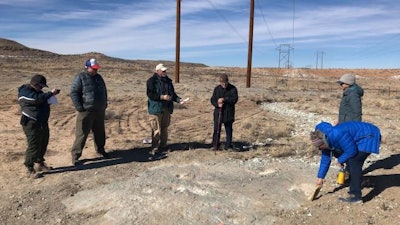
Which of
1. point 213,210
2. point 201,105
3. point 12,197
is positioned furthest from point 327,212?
point 201,105

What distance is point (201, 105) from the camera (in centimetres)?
1819

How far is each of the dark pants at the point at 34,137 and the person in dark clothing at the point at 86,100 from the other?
673 mm

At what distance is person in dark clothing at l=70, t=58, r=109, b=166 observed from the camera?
Result: 25.3 ft

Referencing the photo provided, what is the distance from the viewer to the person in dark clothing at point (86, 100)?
7727 millimetres

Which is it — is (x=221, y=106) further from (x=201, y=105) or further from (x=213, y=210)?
(x=201, y=105)

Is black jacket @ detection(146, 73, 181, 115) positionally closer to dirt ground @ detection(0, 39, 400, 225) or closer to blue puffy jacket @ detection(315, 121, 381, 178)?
dirt ground @ detection(0, 39, 400, 225)

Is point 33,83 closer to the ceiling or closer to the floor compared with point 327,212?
closer to the ceiling

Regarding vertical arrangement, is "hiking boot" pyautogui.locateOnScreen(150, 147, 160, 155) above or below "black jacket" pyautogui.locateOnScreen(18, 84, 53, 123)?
below

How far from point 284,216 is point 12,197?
3902 mm

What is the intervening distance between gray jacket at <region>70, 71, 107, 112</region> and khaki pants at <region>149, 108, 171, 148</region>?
1321 mm

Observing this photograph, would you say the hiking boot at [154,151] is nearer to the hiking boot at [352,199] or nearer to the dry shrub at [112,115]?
the hiking boot at [352,199]

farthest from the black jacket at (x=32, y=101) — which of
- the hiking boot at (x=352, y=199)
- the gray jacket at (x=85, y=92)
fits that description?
the hiking boot at (x=352, y=199)

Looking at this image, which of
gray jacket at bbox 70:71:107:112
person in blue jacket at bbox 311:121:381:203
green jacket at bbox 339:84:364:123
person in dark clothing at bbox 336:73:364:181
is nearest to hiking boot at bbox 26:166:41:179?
gray jacket at bbox 70:71:107:112

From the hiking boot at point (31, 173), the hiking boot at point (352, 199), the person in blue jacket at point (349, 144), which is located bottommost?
the hiking boot at point (31, 173)
